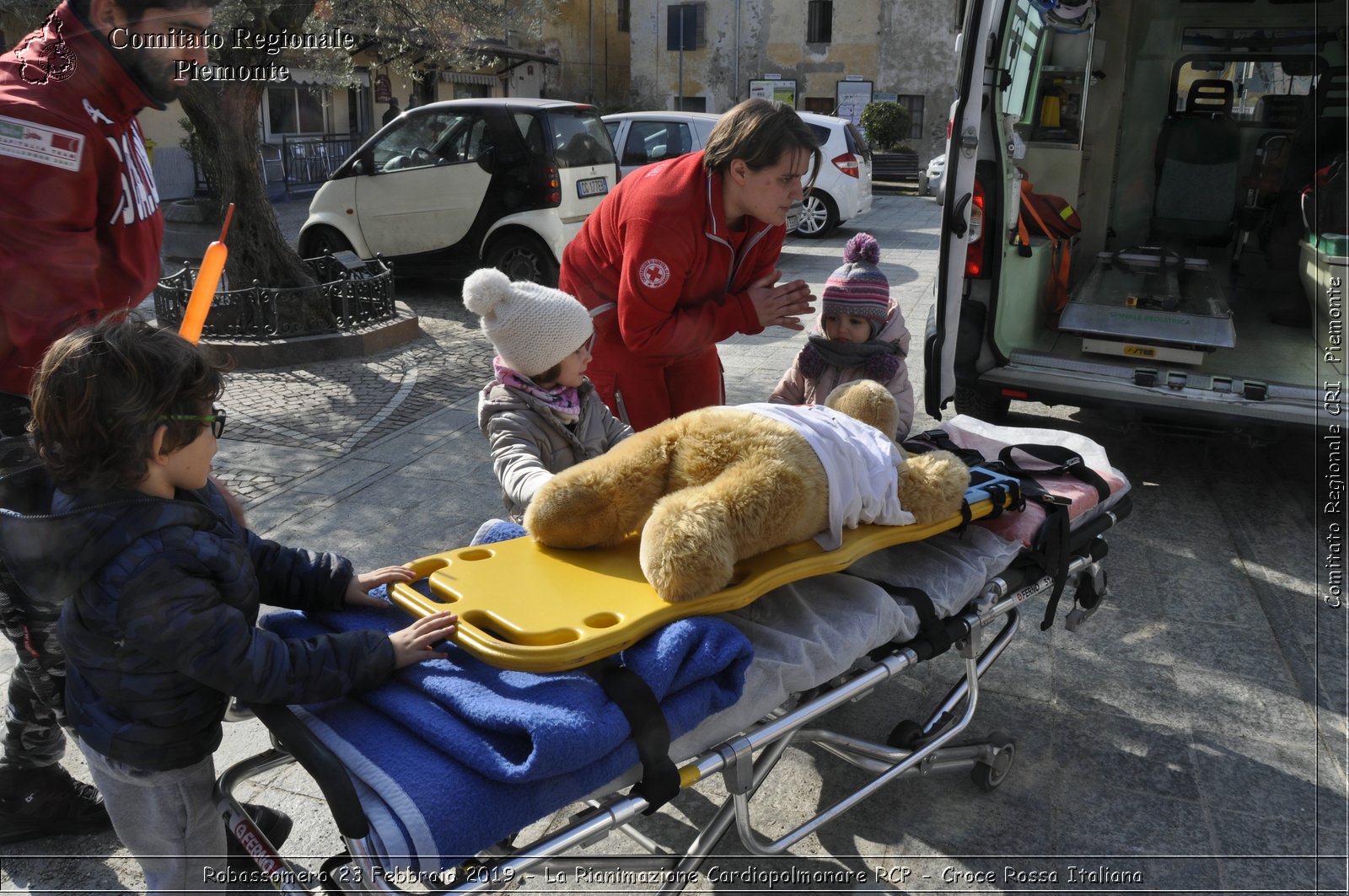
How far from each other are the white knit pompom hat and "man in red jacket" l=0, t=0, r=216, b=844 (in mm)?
826

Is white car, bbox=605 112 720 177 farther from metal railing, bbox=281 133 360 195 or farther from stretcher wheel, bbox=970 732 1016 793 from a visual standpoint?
stretcher wheel, bbox=970 732 1016 793

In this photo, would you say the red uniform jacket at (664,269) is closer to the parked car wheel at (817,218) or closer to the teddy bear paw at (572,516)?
the teddy bear paw at (572,516)

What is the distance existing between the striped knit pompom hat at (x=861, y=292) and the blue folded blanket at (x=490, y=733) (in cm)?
178

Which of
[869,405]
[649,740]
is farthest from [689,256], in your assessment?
[649,740]

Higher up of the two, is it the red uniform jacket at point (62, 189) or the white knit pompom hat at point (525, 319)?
the red uniform jacket at point (62, 189)

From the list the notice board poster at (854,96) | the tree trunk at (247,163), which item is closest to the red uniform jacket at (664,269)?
the tree trunk at (247,163)

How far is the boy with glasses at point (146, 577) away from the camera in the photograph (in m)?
1.67

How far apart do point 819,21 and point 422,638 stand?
1357 inches

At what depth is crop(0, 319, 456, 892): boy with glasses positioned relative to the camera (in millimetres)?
1675

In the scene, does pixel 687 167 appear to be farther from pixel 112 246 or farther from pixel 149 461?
pixel 149 461

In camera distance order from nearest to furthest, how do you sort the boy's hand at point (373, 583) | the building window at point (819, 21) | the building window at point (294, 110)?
the boy's hand at point (373, 583)
the building window at point (294, 110)
the building window at point (819, 21)

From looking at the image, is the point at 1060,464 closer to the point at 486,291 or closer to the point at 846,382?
the point at 846,382

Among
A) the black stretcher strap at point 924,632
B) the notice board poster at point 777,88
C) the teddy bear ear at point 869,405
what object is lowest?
the black stretcher strap at point 924,632

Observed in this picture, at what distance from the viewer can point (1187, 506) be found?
191 inches
